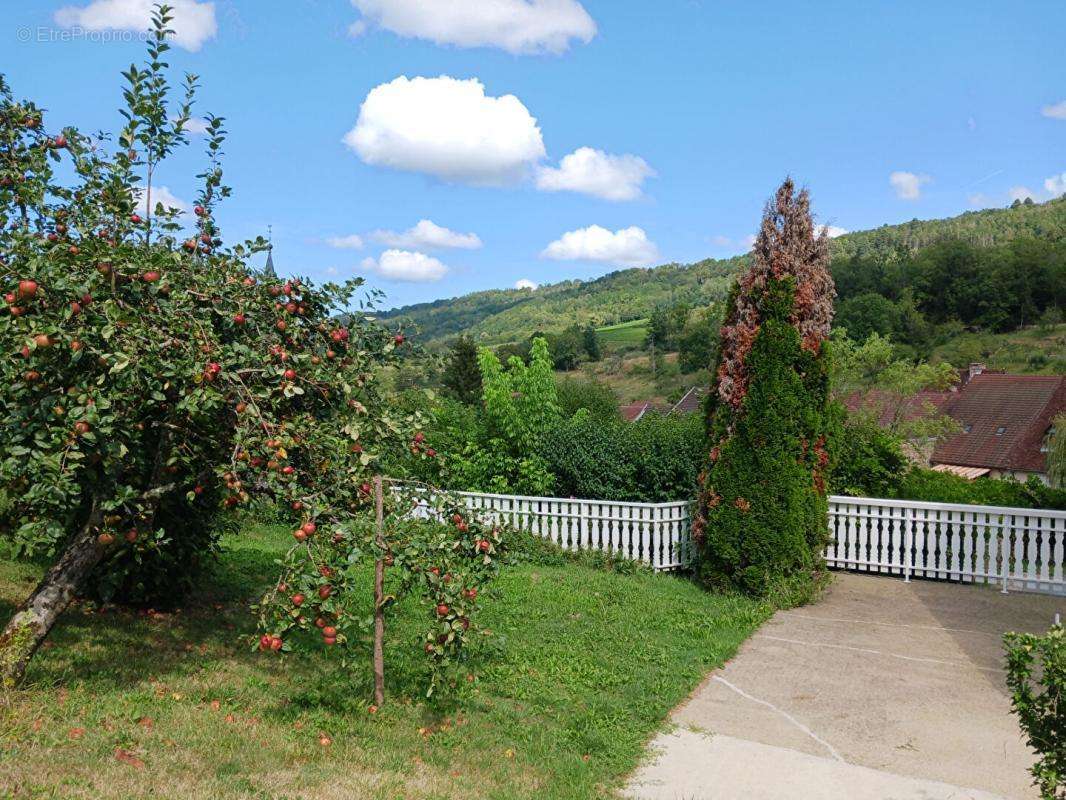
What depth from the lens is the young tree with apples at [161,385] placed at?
3.91 metres

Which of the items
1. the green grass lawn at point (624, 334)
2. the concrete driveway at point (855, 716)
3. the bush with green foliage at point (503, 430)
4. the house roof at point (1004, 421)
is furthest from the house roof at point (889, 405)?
the green grass lawn at point (624, 334)

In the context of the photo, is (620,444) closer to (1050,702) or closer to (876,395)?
(1050,702)

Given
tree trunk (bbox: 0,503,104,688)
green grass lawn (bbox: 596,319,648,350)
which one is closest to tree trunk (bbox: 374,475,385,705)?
tree trunk (bbox: 0,503,104,688)

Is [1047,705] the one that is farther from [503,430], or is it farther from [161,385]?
[503,430]

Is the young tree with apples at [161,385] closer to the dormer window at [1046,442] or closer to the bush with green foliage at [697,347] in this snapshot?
the dormer window at [1046,442]

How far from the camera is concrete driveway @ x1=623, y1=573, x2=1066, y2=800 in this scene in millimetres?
4617

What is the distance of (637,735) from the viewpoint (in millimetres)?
5152

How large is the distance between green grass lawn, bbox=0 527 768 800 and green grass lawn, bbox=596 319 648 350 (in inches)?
2943

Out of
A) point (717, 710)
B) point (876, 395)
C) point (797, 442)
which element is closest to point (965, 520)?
point (797, 442)

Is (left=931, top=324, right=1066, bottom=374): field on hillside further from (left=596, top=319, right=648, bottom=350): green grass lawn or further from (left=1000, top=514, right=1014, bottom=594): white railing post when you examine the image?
(left=1000, top=514, right=1014, bottom=594): white railing post

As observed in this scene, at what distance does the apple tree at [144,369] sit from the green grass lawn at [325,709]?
65 centimetres

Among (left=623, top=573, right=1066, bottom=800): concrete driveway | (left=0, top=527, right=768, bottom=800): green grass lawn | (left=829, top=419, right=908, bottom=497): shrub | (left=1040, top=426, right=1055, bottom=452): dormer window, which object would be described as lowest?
(left=623, top=573, right=1066, bottom=800): concrete driveway

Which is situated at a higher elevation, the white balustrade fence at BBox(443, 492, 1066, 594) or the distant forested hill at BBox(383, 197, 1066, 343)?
the distant forested hill at BBox(383, 197, 1066, 343)

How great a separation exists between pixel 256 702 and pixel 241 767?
1.04m
